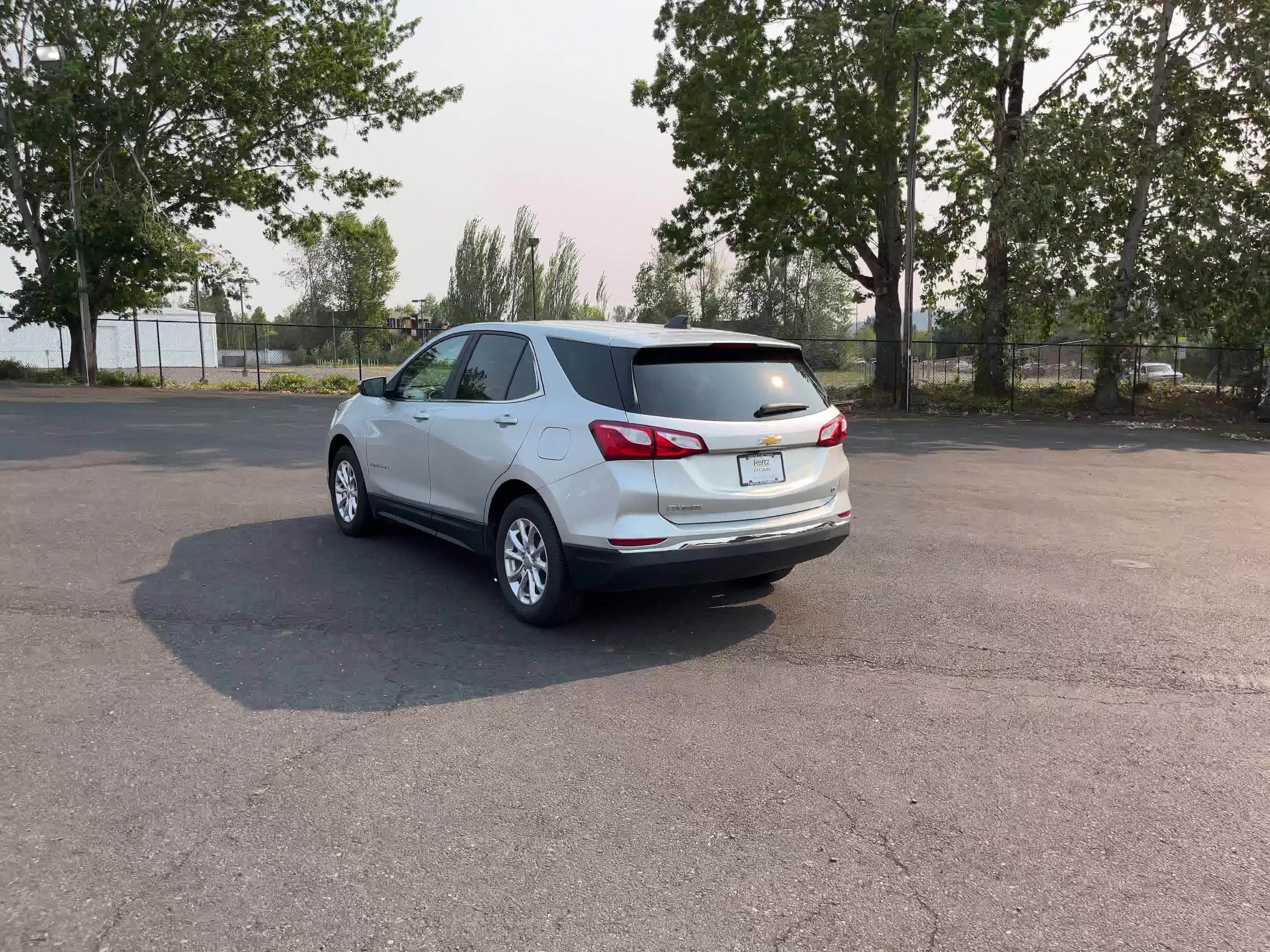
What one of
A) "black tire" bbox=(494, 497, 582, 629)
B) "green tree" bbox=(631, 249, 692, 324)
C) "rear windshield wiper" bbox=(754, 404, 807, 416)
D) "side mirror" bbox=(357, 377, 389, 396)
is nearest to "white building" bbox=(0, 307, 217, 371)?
"green tree" bbox=(631, 249, 692, 324)

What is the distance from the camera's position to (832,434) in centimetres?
618

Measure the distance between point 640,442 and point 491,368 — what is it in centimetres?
161

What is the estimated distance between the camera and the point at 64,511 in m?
9.07

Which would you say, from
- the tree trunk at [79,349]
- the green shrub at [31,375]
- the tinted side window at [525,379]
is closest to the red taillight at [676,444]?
the tinted side window at [525,379]

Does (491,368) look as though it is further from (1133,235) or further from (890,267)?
(890,267)

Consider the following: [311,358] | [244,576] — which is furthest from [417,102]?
[311,358]

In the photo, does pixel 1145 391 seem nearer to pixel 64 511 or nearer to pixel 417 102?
pixel 417 102

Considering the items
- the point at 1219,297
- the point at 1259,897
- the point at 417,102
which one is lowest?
the point at 1259,897

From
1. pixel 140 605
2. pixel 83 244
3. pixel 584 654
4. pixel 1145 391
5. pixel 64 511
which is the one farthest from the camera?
pixel 83 244

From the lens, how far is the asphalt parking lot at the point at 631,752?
9.91ft

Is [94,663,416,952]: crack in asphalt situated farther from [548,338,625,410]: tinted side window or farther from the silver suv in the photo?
[548,338,625,410]: tinted side window

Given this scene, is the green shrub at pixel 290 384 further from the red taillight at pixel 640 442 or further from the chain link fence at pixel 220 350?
the red taillight at pixel 640 442

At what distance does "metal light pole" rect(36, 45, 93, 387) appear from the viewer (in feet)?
85.4

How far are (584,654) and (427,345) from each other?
9.80 feet
